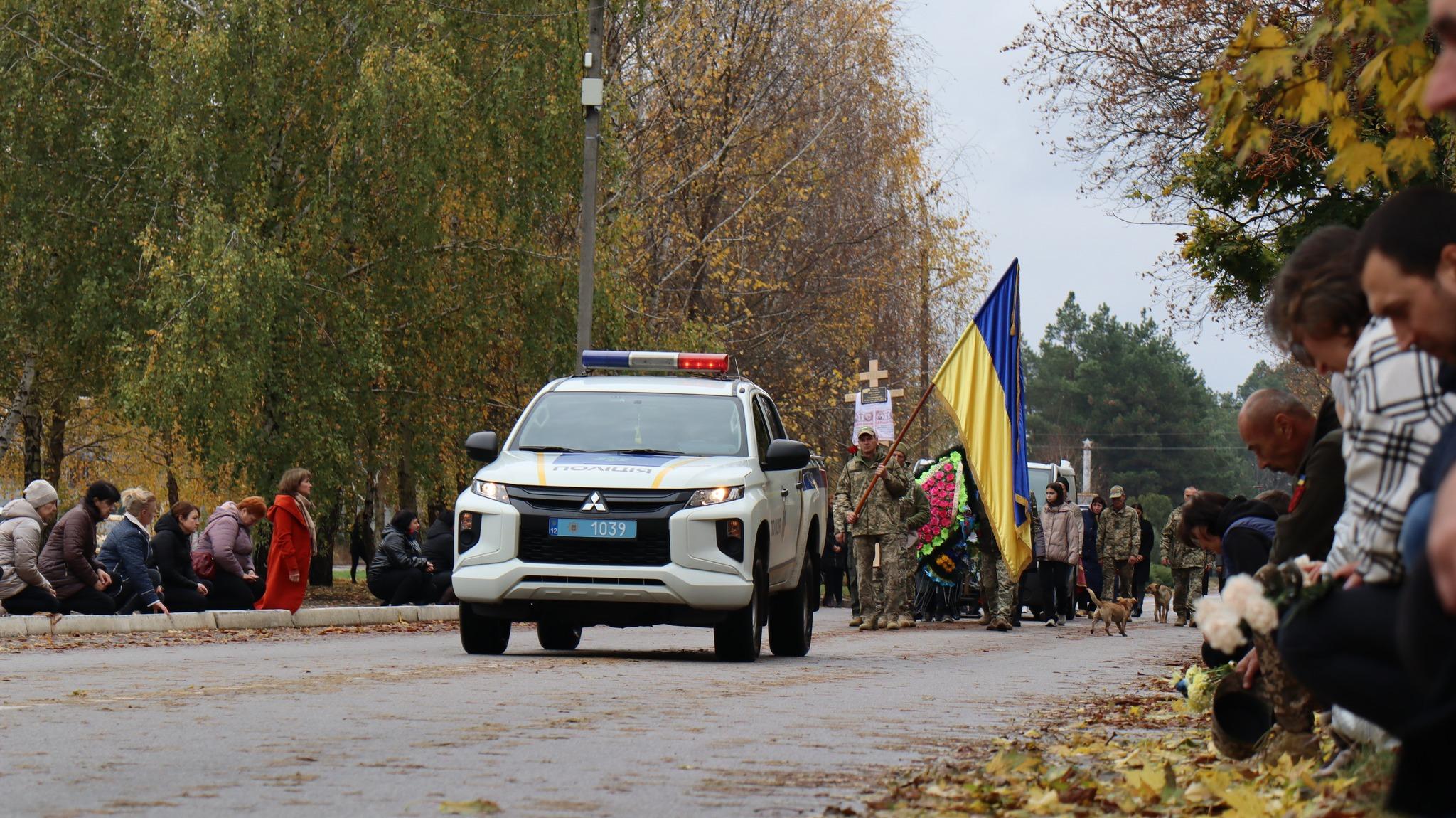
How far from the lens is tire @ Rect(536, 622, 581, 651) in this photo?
1611 cm

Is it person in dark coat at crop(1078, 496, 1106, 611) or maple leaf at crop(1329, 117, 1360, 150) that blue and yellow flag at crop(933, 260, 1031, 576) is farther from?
maple leaf at crop(1329, 117, 1360, 150)

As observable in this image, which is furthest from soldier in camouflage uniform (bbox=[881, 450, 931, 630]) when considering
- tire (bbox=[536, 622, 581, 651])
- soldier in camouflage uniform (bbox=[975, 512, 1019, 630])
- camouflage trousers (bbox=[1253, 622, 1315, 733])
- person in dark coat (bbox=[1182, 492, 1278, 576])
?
camouflage trousers (bbox=[1253, 622, 1315, 733])

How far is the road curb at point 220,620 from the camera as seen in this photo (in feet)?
55.4

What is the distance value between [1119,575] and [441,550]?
11.3 metres

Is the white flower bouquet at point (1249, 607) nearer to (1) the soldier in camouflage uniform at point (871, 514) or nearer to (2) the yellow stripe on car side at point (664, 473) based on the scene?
(2) the yellow stripe on car side at point (664, 473)

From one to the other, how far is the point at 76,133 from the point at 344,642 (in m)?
13.7

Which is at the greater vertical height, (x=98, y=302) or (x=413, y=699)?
(x=98, y=302)

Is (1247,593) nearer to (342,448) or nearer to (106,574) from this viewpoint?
(106,574)

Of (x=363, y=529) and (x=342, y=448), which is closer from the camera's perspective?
(x=342, y=448)

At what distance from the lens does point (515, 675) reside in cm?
1192

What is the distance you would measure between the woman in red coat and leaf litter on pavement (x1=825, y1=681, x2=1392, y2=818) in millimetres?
11664

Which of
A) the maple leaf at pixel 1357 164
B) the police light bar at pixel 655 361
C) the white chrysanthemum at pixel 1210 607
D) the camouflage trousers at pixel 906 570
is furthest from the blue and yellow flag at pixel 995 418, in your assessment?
the white chrysanthemum at pixel 1210 607

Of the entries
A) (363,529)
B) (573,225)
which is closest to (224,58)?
(573,225)

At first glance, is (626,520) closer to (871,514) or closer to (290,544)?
(290,544)
